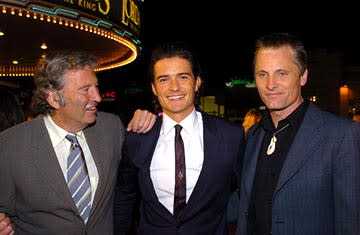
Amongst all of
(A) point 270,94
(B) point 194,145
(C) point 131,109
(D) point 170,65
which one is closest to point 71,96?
(D) point 170,65

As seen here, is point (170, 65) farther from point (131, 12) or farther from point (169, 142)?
point (131, 12)

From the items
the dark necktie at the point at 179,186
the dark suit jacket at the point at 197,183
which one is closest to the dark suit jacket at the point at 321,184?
the dark suit jacket at the point at 197,183

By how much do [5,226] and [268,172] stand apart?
1.67 metres

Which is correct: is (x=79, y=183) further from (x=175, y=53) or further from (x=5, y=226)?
(x=175, y=53)

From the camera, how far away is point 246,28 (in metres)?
22.5

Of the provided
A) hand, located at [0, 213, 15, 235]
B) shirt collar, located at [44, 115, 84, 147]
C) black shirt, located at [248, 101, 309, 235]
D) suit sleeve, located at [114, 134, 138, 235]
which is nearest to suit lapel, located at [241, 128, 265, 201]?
black shirt, located at [248, 101, 309, 235]

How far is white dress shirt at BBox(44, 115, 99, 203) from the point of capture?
2723 mm

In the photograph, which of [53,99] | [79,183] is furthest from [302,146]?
[53,99]

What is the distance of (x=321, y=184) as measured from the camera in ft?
7.27

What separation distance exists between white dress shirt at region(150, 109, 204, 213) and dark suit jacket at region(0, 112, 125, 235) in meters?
0.41

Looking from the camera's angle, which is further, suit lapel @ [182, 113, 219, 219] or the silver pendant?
suit lapel @ [182, 113, 219, 219]

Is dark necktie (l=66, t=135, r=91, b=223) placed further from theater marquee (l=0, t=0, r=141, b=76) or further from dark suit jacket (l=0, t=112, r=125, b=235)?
theater marquee (l=0, t=0, r=141, b=76)

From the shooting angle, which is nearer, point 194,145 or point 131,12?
point 194,145

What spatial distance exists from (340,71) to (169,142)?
21.2 m
